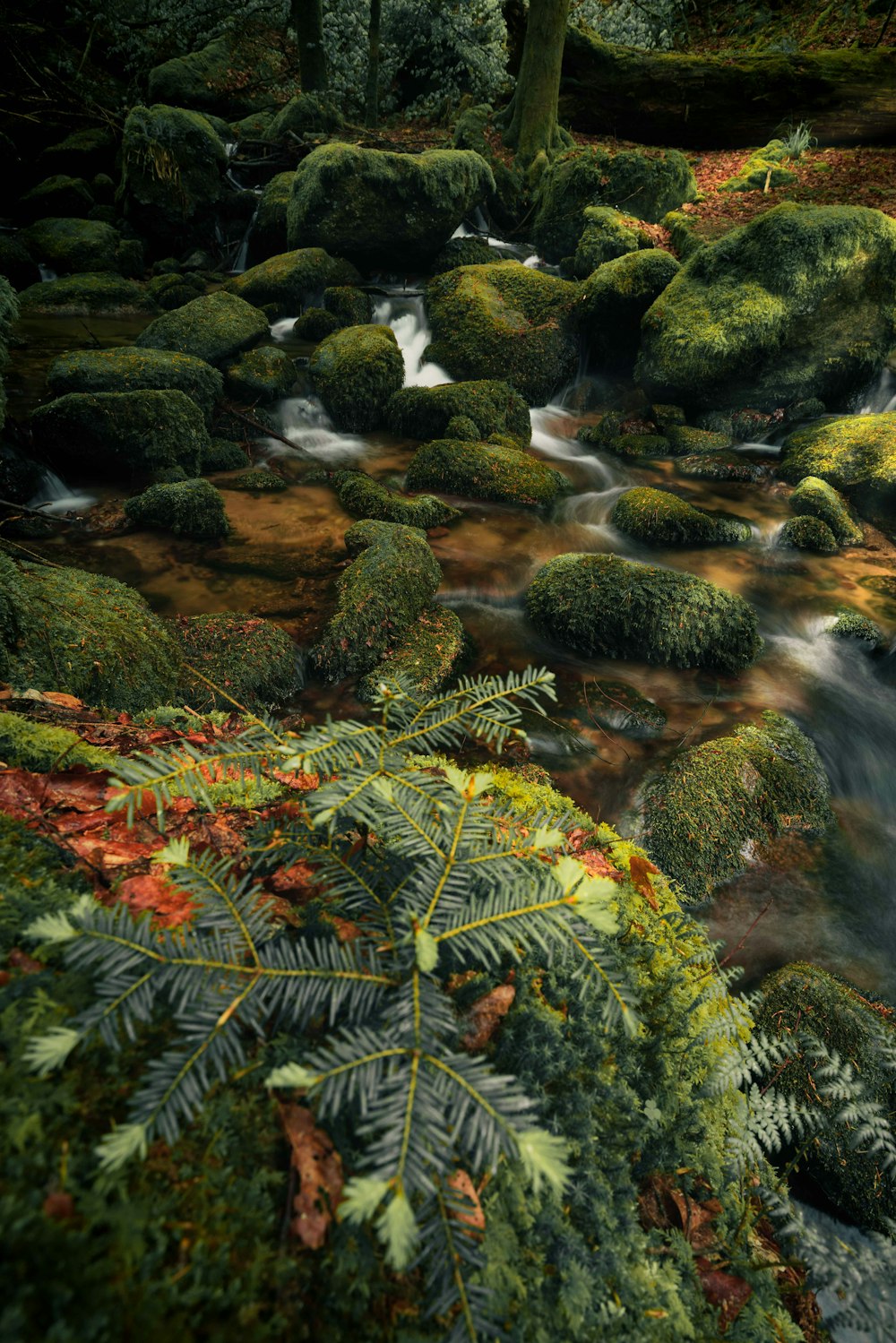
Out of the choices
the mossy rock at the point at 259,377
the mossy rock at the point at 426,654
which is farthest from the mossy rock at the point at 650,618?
the mossy rock at the point at 259,377

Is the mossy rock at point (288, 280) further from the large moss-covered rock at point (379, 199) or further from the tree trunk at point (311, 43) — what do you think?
the tree trunk at point (311, 43)

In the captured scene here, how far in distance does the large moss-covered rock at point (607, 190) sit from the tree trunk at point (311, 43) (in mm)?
8392

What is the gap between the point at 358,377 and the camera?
10617mm

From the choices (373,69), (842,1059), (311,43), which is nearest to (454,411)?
(842,1059)

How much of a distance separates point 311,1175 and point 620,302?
46.4ft

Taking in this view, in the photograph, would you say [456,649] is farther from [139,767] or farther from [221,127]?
[221,127]

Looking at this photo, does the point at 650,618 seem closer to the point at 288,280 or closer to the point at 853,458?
the point at 853,458

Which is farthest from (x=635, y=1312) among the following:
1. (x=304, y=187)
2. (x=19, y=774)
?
(x=304, y=187)

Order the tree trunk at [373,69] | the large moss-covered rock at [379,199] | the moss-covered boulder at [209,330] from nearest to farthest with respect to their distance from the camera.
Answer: the moss-covered boulder at [209,330], the large moss-covered rock at [379,199], the tree trunk at [373,69]

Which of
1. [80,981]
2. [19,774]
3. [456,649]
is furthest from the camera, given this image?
[456,649]

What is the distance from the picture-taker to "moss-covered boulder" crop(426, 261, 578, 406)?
40.3 feet

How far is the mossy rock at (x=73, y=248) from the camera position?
50.1 ft

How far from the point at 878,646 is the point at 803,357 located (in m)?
6.79

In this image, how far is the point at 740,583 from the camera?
8250 millimetres
